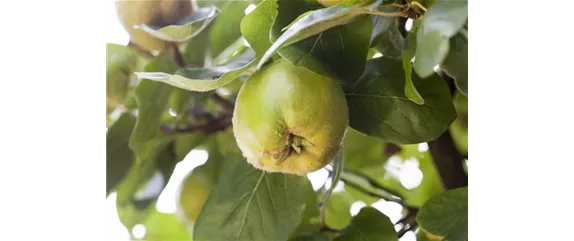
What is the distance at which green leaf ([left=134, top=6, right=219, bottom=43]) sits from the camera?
49 centimetres

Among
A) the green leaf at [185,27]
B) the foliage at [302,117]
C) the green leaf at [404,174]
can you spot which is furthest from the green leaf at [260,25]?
the green leaf at [404,174]

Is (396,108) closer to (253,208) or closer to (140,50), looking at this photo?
(253,208)

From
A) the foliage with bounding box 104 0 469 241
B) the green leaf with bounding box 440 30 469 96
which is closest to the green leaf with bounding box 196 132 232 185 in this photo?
the foliage with bounding box 104 0 469 241

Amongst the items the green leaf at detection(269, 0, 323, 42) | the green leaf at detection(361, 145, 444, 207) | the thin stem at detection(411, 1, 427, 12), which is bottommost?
the green leaf at detection(361, 145, 444, 207)

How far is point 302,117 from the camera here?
35 cm

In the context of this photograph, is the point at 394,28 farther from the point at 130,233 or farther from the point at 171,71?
the point at 130,233

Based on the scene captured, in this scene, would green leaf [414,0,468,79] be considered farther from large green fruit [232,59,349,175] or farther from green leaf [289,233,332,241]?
green leaf [289,233,332,241]

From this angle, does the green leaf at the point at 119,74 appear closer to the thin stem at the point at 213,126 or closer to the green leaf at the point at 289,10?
the thin stem at the point at 213,126

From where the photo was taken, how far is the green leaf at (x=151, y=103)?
49cm

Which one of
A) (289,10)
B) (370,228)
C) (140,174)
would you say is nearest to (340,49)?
(289,10)

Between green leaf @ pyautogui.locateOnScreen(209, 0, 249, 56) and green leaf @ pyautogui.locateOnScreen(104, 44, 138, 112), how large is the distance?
0.07m

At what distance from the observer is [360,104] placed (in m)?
0.42

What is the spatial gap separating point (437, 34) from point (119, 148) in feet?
1.02
